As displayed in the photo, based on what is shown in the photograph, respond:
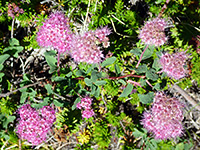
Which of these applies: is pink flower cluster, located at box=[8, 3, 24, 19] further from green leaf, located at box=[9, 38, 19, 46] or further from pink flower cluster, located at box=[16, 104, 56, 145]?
pink flower cluster, located at box=[16, 104, 56, 145]

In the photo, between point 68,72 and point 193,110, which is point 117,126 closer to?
point 68,72

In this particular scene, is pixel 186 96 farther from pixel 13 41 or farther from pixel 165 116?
pixel 13 41

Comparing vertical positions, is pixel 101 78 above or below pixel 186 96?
above

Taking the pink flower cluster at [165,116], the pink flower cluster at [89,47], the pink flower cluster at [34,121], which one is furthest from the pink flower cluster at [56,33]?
the pink flower cluster at [165,116]

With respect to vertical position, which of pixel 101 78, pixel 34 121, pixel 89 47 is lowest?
pixel 34 121

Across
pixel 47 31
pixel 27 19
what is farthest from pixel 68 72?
pixel 27 19

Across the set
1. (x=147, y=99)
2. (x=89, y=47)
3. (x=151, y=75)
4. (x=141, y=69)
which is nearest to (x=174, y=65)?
(x=151, y=75)
